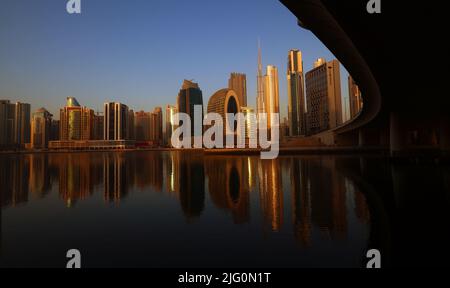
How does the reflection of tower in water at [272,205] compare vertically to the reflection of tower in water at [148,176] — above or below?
below

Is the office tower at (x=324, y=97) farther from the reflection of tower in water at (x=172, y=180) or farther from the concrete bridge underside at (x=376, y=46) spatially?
the reflection of tower in water at (x=172, y=180)

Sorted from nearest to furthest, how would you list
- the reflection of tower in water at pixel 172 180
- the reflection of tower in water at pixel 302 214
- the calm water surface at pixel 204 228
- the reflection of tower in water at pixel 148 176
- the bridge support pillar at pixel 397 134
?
the calm water surface at pixel 204 228 → the reflection of tower in water at pixel 302 214 → the reflection of tower in water at pixel 172 180 → the reflection of tower in water at pixel 148 176 → the bridge support pillar at pixel 397 134

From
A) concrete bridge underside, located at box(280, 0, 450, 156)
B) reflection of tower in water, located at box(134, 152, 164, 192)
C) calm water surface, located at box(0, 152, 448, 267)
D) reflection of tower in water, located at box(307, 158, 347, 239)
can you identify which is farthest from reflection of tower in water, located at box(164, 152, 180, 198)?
concrete bridge underside, located at box(280, 0, 450, 156)

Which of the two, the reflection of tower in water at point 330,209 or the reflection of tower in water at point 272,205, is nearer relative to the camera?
the reflection of tower in water at point 330,209

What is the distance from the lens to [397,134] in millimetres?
39750

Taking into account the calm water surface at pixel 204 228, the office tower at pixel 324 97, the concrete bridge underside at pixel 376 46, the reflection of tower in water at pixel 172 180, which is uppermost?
the office tower at pixel 324 97

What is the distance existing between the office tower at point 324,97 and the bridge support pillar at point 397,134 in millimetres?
133335

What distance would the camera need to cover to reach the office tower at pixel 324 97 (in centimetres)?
16612

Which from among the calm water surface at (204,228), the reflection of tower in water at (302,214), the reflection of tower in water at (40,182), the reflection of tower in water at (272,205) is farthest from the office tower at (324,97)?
the reflection of tower in water at (40,182)

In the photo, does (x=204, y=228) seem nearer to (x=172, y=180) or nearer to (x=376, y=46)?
(x=376, y=46)

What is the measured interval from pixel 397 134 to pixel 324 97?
141m

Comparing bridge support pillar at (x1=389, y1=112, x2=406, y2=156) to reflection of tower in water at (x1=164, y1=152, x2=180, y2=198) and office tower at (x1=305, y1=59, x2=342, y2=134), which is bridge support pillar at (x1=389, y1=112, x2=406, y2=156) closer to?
reflection of tower in water at (x1=164, y1=152, x2=180, y2=198)

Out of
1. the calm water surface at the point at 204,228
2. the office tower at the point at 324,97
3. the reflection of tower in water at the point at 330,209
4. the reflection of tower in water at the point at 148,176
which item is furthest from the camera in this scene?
the office tower at the point at 324,97
